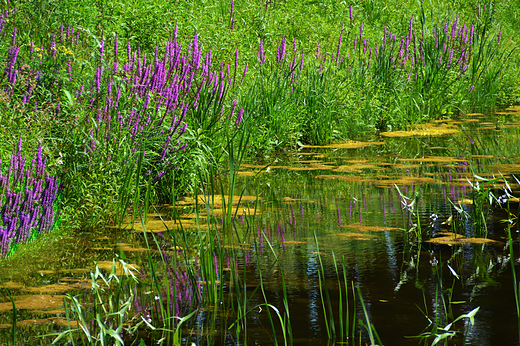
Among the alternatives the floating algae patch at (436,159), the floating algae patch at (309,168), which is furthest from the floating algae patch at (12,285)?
the floating algae patch at (436,159)

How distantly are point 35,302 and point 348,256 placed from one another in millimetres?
1831

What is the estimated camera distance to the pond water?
288 cm

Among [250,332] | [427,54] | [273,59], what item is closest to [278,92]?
[273,59]

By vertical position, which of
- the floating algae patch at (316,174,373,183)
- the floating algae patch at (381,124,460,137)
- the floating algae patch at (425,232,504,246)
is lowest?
the floating algae patch at (425,232,504,246)

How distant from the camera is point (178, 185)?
18.3ft

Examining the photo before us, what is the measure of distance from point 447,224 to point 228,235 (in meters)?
1.61

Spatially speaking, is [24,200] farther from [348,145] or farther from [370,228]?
[348,145]

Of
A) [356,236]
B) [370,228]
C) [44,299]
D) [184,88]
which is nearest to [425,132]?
[184,88]

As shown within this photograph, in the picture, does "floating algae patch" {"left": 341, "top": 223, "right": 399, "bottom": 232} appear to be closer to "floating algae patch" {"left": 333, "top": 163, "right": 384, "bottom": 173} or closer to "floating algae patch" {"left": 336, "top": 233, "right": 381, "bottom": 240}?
"floating algae patch" {"left": 336, "top": 233, "right": 381, "bottom": 240}

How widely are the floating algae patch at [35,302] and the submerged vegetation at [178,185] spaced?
0.02 m

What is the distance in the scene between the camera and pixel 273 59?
10219 millimetres

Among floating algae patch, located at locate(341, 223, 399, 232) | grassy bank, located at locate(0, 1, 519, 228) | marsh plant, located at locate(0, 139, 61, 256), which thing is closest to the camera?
marsh plant, located at locate(0, 139, 61, 256)

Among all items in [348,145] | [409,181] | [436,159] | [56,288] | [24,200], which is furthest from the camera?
[348,145]

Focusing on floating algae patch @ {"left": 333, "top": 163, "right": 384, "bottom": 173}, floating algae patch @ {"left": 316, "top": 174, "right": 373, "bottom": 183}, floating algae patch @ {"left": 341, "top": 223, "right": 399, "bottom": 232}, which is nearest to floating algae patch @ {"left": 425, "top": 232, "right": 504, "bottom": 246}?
floating algae patch @ {"left": 341, "top": 223, "right": 399, "bottom": 232}
